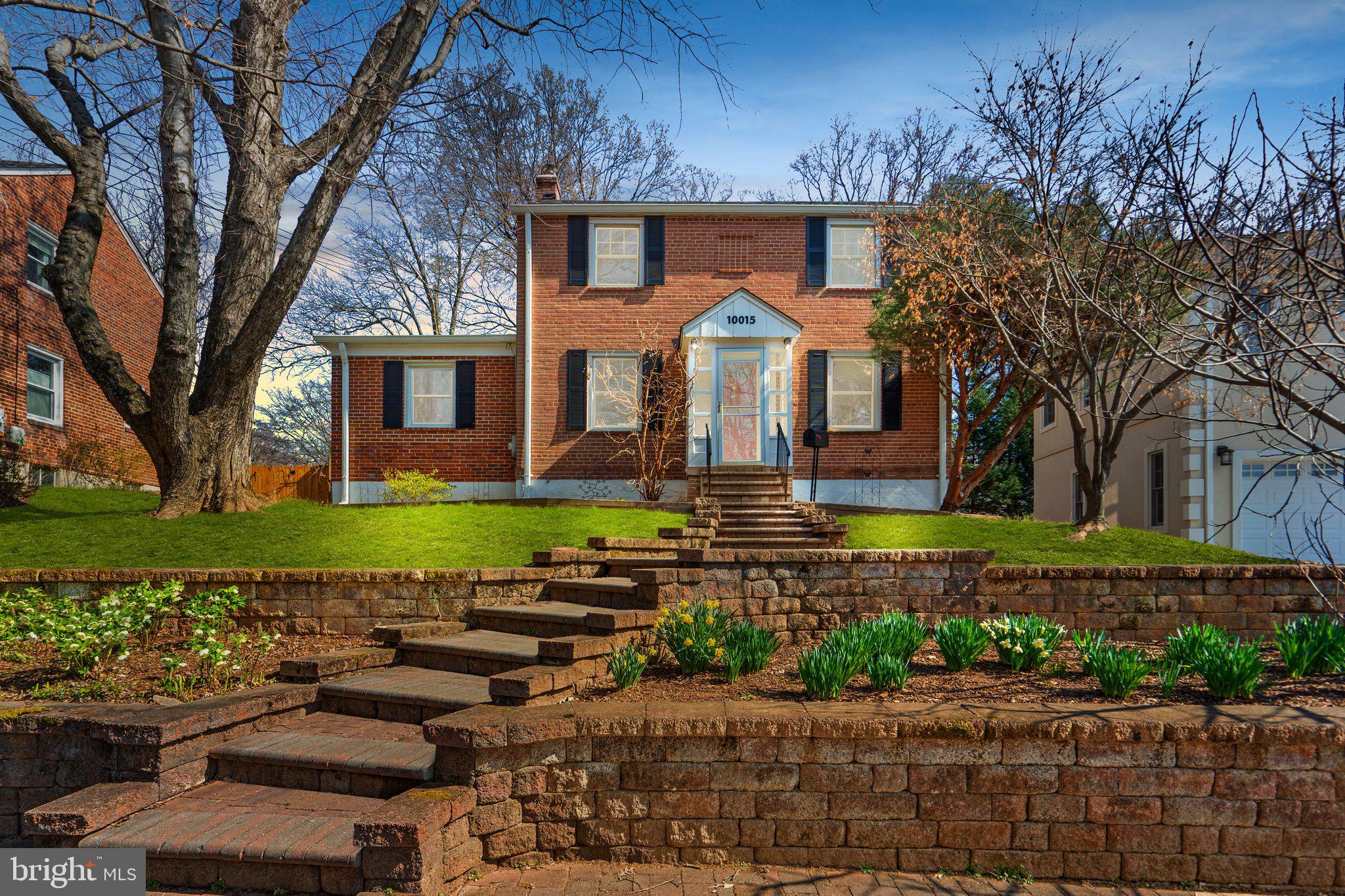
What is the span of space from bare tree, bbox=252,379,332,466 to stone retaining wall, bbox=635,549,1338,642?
73.4 feet

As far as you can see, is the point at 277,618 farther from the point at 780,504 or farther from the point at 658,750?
the point at 780,504

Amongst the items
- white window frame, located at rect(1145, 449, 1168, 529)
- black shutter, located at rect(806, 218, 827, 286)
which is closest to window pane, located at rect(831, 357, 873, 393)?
black shutter, located at rect(806, 218, 827, 286)

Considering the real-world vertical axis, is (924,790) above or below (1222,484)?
below

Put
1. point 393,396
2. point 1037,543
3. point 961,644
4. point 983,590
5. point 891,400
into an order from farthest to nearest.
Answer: point 393,396 < point 891,400 < point 1037,543 < point 983,590 < point 961,644

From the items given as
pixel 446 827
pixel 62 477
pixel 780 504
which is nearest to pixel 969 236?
pixel 780 504

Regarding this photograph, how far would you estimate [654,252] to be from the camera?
588 inches

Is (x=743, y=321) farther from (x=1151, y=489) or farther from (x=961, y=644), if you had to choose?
(x=961, y=644)

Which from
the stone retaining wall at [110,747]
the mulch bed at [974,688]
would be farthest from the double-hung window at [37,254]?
the mulch bed at [974,688]

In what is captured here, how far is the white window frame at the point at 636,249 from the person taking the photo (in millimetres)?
14977

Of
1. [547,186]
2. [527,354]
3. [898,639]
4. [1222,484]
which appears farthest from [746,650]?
[547,186]

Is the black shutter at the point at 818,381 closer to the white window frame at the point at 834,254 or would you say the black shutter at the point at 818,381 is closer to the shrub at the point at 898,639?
the white window frame at the point at 834,254

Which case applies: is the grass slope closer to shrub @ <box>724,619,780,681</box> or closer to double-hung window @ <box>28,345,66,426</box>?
shrub @ <box>724,619,780,681</box>

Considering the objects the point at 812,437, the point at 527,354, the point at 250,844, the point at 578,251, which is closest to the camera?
the point at 250,844

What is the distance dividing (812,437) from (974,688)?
896 centimetres
